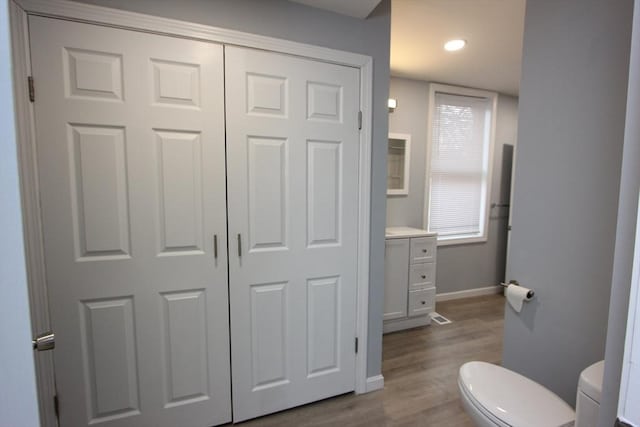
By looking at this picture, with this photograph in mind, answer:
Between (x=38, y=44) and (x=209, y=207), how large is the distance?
3.14ft

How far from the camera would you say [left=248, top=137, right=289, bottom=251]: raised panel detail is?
5.48ft

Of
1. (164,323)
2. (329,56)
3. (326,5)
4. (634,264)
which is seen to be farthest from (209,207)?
(634,264)

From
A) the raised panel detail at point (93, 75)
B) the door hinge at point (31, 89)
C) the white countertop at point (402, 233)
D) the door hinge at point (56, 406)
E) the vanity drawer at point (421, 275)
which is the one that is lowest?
the door hinge at point (56, 406)

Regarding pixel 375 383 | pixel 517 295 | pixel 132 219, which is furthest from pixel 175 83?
pixel 375 383

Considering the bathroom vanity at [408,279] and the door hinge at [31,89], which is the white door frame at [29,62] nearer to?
the door hinge at [31,89]

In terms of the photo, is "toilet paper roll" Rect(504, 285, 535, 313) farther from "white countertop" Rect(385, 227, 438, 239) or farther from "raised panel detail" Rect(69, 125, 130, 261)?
"raised panel detail" Rect(69, 125, 130, 261)

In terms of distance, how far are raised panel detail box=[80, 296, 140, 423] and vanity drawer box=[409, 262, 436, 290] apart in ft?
7.59

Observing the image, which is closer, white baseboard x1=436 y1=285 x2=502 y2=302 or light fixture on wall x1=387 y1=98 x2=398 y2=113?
light fixture on wall x1=387 y1=98 x2=398 y2=113

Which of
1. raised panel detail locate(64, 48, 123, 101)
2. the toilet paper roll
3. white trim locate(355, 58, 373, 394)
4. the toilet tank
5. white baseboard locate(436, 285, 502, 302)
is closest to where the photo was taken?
the toilet tank

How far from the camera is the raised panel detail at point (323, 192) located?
1789mm

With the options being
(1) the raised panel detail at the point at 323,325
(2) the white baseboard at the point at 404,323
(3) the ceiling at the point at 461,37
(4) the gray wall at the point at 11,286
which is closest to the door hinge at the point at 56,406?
(1) the raised panel detail at the point at 323,325

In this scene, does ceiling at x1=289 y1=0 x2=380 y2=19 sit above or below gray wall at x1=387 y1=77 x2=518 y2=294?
above

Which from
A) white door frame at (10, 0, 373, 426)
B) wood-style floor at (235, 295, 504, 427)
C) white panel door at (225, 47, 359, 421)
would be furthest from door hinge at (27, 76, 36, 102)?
wood-style floor at (235, 295, 504, 427)

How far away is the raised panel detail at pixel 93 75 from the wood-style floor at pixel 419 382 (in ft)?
6.10
